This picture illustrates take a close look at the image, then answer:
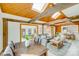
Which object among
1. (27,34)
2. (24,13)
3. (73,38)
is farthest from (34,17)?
(73,38)

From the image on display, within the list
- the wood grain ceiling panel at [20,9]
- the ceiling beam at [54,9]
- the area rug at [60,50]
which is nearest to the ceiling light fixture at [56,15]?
the ceiling beam at [54,9]

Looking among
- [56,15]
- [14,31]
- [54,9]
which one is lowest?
[14,31]

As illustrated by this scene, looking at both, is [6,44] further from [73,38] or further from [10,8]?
[73,38]

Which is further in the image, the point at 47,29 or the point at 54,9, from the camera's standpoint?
the point at 47,29

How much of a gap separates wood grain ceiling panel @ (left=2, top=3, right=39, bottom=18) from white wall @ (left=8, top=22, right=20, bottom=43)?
0.65 ft

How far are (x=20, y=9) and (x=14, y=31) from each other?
1.35 ft

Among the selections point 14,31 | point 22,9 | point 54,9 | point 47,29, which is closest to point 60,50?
point 47,29

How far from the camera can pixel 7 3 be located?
6.35 feet

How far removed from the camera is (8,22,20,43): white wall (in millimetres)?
1957

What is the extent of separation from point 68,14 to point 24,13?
0.79 meters

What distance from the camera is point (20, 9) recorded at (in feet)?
6.44

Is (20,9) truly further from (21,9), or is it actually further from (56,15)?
(56,15)

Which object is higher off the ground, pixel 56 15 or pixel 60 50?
pixel 56 15

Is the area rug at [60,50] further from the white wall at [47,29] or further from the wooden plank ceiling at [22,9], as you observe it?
the wooden plank ceiling at [22,9]
